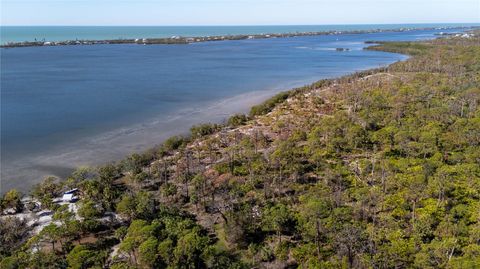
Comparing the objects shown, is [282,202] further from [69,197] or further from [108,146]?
[108,146]

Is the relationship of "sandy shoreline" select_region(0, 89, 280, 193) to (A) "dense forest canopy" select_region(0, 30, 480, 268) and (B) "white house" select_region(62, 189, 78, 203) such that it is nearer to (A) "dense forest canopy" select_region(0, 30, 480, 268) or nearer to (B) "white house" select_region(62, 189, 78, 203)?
(A) "dense forest canopy" select_region(0, 30, 480, 268)

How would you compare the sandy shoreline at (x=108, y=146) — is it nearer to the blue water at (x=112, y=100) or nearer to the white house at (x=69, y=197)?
the blue water at (x=112, y=100)

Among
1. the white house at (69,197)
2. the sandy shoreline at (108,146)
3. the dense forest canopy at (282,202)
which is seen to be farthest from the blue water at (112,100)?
the dense forest canopy at (282,202)

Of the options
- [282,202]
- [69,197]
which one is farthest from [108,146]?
[282,202]

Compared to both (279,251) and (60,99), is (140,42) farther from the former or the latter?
(279,251)

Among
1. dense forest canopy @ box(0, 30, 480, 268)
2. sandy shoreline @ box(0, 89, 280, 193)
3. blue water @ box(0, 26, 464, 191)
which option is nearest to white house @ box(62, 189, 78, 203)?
dense forest canopy @ box(0, 30, 480, 268)
